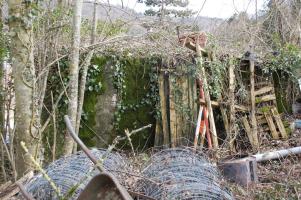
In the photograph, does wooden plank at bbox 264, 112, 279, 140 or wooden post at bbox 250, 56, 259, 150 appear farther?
wooden plank at bbox 264, 112, 279, 140

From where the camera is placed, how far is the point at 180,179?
294 centimetres

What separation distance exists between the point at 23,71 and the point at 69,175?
73.1 inches

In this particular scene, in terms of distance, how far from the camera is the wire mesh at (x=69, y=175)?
2551mm

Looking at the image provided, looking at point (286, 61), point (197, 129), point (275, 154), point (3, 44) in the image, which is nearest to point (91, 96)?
point (197, 129)

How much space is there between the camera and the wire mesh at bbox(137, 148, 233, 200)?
8.96 feet

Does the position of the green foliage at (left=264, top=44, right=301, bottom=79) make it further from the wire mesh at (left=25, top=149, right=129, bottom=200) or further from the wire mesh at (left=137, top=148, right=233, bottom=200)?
the wire mesh at (left=25, top=149, right=129, bottom=200)

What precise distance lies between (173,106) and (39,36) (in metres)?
2.99

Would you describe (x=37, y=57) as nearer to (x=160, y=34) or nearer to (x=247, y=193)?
(x=160, y=34)

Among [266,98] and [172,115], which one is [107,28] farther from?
[266,98]

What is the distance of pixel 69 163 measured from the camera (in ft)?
9.87

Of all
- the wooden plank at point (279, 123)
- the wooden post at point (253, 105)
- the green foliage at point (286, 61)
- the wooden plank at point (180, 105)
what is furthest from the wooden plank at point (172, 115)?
the green foliage at point (286, 61)

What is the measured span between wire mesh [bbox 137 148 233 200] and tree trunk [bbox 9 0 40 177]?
1683 millimetres

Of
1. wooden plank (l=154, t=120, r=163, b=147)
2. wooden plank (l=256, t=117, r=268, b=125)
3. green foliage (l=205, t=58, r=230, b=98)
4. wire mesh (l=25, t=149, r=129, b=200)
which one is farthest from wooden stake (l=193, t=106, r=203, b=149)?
wire mesh (l=25, t=149, r=129, b=200)

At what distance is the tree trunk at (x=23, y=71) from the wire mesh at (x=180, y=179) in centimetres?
168
